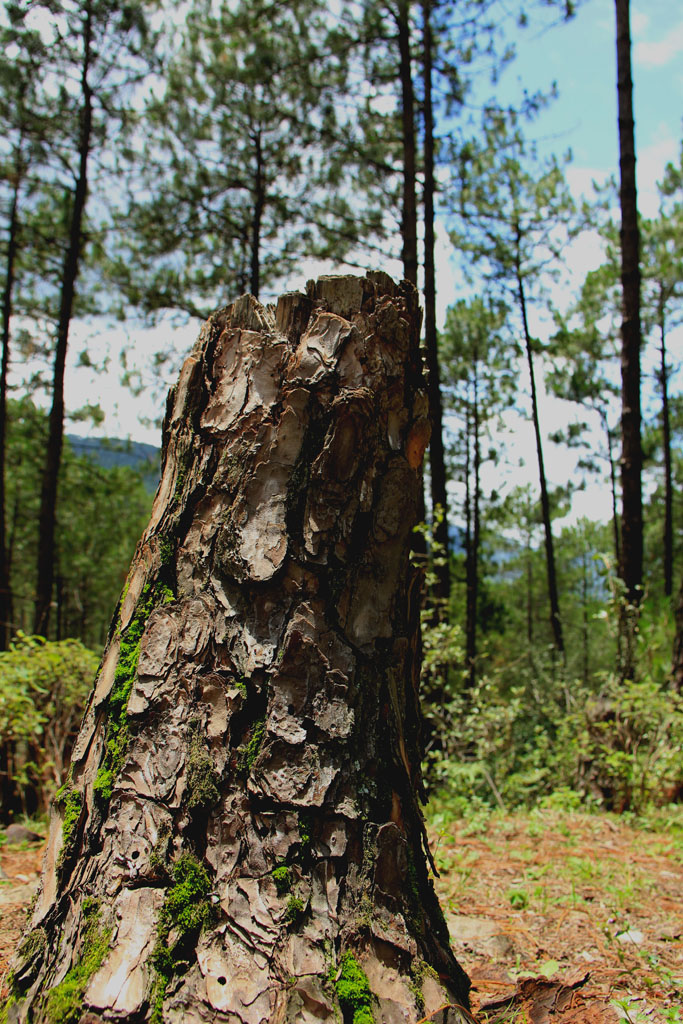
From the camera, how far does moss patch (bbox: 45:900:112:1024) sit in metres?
1.12

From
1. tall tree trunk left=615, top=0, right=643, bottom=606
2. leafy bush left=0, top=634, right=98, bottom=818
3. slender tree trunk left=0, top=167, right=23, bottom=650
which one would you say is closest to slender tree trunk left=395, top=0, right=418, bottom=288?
tall tree trunk left=615, top=0, right=643, bottom=606

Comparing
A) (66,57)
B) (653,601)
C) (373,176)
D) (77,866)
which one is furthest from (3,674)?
(66,57)

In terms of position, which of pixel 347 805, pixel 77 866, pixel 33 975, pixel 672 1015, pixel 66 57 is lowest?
pixel 672 1015

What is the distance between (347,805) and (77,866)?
1.77ft

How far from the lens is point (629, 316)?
6.70 m

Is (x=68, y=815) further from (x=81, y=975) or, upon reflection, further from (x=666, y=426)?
(x=666, y=426)

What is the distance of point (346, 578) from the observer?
1464 millimetres

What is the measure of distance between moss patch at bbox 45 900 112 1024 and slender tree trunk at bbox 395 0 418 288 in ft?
23.0

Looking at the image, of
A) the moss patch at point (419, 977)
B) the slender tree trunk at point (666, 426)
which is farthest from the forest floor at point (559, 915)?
the slender tree trunk at point (666, 426)

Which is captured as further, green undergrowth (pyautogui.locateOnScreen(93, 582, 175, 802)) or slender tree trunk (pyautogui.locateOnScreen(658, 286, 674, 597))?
slender tree trunk (pyautogui.locateOnScreen(658, 286, 674, 597))

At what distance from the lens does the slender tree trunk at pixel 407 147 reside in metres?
7.36

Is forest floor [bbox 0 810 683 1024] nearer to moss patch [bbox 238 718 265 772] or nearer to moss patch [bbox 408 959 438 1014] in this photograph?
moss patch [bbox 408 959 438 1014]

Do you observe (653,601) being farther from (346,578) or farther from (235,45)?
(235,45)

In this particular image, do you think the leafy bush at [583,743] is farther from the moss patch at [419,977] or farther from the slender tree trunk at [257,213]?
the slender tree trunk at [257,213]
